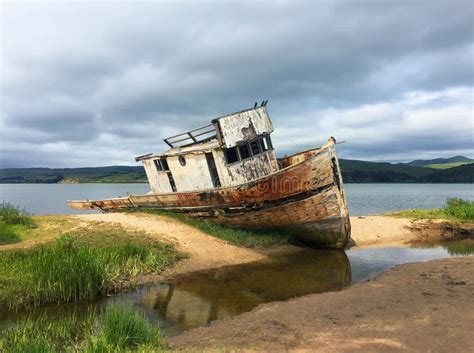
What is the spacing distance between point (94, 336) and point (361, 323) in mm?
4686

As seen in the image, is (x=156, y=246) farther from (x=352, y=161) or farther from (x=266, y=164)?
(x=352, y=161)

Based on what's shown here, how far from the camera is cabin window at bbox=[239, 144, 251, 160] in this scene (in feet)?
53.8

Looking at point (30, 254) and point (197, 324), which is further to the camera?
point (30, 254)

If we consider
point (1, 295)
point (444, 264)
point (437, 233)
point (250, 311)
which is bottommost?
point (437, 233)

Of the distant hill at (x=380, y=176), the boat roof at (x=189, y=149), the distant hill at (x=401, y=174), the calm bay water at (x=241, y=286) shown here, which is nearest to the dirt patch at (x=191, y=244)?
the calm bay water at (x=241, y=286)

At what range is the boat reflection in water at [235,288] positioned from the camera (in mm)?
8266

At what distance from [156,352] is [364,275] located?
8.73m

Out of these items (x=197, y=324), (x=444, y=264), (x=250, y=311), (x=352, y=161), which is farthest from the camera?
(x=352, y=161)

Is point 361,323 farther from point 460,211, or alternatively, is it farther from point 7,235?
point 460,211

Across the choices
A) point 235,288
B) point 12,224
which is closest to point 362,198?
point 235,288

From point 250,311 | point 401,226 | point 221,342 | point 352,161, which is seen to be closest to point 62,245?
point 250,311

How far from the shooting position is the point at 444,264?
11305 millimetres

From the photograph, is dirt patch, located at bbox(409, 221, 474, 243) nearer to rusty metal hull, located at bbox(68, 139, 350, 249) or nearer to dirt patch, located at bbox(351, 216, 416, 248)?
dirt patch, located at bbox(351, 216, 416, 248)

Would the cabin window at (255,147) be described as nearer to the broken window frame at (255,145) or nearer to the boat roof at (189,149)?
the broken window frame at (255,145)
